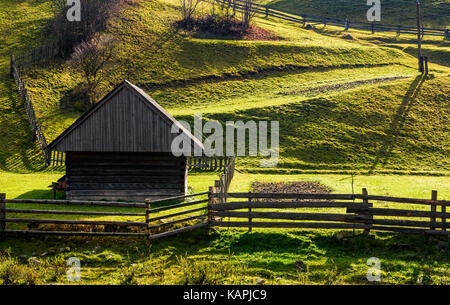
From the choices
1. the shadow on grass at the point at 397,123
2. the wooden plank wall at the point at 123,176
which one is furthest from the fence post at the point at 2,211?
the shadow on grass at the point at 397,123

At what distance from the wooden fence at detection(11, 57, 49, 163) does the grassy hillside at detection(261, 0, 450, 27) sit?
66.9 m

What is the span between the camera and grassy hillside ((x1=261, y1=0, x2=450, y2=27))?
85.1 m

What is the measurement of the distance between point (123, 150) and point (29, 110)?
22.4 m

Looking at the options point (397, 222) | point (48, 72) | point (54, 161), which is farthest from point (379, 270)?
point (48, 72)

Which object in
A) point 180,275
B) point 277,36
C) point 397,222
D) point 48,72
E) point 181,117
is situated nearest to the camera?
point 180,275

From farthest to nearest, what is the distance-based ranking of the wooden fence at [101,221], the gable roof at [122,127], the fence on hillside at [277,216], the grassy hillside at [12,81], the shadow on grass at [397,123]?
1. the shadow on grass at [397,123]
2. the grassy hillside at [12,81]
3. the gable roof at [122,127]
4. the fence on hillside at [277,216]
5. the wooden fence at [101,221]

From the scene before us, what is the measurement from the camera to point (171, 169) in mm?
21094

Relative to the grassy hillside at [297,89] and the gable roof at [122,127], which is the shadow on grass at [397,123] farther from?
the gable roof at [122,127]

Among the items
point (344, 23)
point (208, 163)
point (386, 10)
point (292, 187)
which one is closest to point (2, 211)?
point (292, 187)

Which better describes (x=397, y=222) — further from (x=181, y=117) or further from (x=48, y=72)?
(x=48, y=72)

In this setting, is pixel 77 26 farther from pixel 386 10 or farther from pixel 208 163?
pixel 386 10

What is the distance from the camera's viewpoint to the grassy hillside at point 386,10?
85.1 meters

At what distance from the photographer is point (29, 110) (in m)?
38.6

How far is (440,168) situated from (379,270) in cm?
2306
